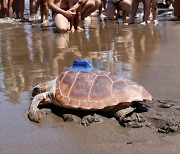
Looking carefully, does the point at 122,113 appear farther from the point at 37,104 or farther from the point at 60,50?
the point at 60,50

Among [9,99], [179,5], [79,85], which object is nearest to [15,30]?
[179,5]

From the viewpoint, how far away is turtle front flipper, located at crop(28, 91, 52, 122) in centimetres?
354

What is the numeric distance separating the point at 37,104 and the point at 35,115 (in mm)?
184

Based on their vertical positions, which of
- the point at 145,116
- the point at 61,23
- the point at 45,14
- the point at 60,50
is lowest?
the point at 145,116

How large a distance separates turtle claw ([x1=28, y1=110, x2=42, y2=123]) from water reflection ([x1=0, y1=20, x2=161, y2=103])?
1.87 feet

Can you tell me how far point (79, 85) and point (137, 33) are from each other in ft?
17.5

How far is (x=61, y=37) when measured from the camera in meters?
8.38

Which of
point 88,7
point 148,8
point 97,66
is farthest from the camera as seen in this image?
point 148,8

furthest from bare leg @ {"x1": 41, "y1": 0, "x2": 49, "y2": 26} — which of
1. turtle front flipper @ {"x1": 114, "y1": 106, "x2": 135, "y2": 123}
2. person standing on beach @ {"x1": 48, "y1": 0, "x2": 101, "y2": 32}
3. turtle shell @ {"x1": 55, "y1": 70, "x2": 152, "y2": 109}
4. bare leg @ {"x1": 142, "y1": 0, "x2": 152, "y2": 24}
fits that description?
turtle front flipper @ {"x1": 114, "y1": 106, "x2": 135, "y2": 123}

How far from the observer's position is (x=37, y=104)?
12.2ft

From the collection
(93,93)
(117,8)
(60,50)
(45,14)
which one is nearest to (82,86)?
(93,93)

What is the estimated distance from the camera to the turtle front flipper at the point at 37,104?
354 centimetres

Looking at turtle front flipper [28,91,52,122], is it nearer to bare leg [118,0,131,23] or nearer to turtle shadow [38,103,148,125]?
turtle shadow [38,103,148,125]

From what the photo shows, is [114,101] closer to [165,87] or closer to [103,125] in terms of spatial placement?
[103,125]
